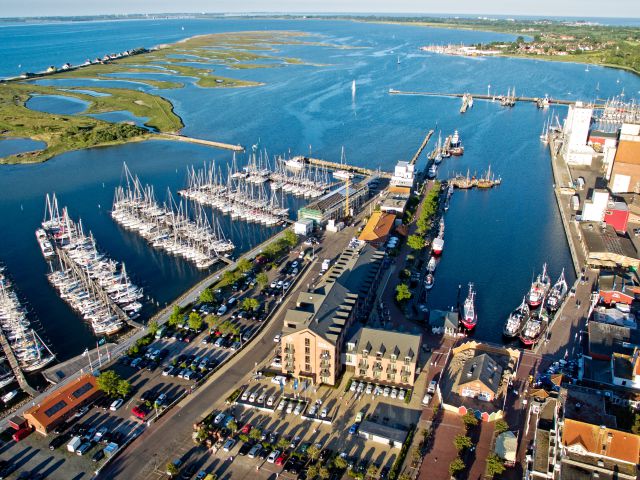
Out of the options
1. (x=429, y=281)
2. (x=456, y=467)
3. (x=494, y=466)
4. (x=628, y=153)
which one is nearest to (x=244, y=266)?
(x=429, y=281)

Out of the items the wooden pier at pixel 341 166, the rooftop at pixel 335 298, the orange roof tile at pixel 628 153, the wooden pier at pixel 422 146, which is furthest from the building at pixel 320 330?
the wooden pier at pixel 422 146

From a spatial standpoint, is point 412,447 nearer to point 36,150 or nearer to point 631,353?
point 631,353

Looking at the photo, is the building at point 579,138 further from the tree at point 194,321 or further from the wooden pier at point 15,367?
the wooden pier at point 15,367

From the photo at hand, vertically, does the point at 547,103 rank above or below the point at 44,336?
above

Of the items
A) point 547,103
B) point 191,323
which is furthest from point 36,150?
point 547,103

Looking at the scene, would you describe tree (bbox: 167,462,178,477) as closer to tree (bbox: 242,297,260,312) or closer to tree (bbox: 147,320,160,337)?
tree (bbox: 147,320,160,337)

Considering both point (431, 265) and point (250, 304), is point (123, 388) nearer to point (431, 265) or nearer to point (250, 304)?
point (250, 304)
